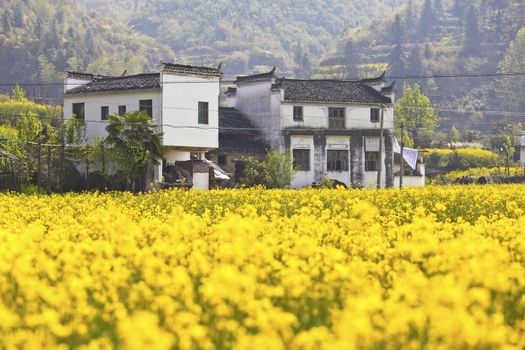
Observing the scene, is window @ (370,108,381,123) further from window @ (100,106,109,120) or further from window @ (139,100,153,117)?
window @ (100,106,109,120)

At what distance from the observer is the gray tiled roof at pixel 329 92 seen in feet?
158

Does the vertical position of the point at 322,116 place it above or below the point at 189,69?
below

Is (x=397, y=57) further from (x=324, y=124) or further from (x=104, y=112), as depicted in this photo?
(x=104, y=112)

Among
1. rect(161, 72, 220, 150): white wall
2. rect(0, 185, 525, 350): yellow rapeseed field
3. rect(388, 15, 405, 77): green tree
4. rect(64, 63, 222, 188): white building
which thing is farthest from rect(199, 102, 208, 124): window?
rect(388, 15, 405, 77): green tree

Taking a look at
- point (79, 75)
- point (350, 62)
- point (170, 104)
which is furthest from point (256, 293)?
point (350, 62)

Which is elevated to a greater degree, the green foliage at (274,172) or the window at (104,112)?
the window at (104,112)

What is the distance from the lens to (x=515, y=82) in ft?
462

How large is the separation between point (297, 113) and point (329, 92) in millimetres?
2532

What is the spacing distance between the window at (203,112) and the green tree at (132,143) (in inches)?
226

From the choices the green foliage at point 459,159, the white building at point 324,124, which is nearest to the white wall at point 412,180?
the white building at point 324,124

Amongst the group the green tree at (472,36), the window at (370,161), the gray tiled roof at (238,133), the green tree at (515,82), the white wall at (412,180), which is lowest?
the white wall at (412,180)

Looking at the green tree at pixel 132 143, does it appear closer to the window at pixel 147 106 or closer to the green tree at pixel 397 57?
the window at pixel 147 106

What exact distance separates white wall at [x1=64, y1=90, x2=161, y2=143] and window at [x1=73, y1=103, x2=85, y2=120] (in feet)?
0.68

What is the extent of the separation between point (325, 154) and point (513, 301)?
40.7 metres
